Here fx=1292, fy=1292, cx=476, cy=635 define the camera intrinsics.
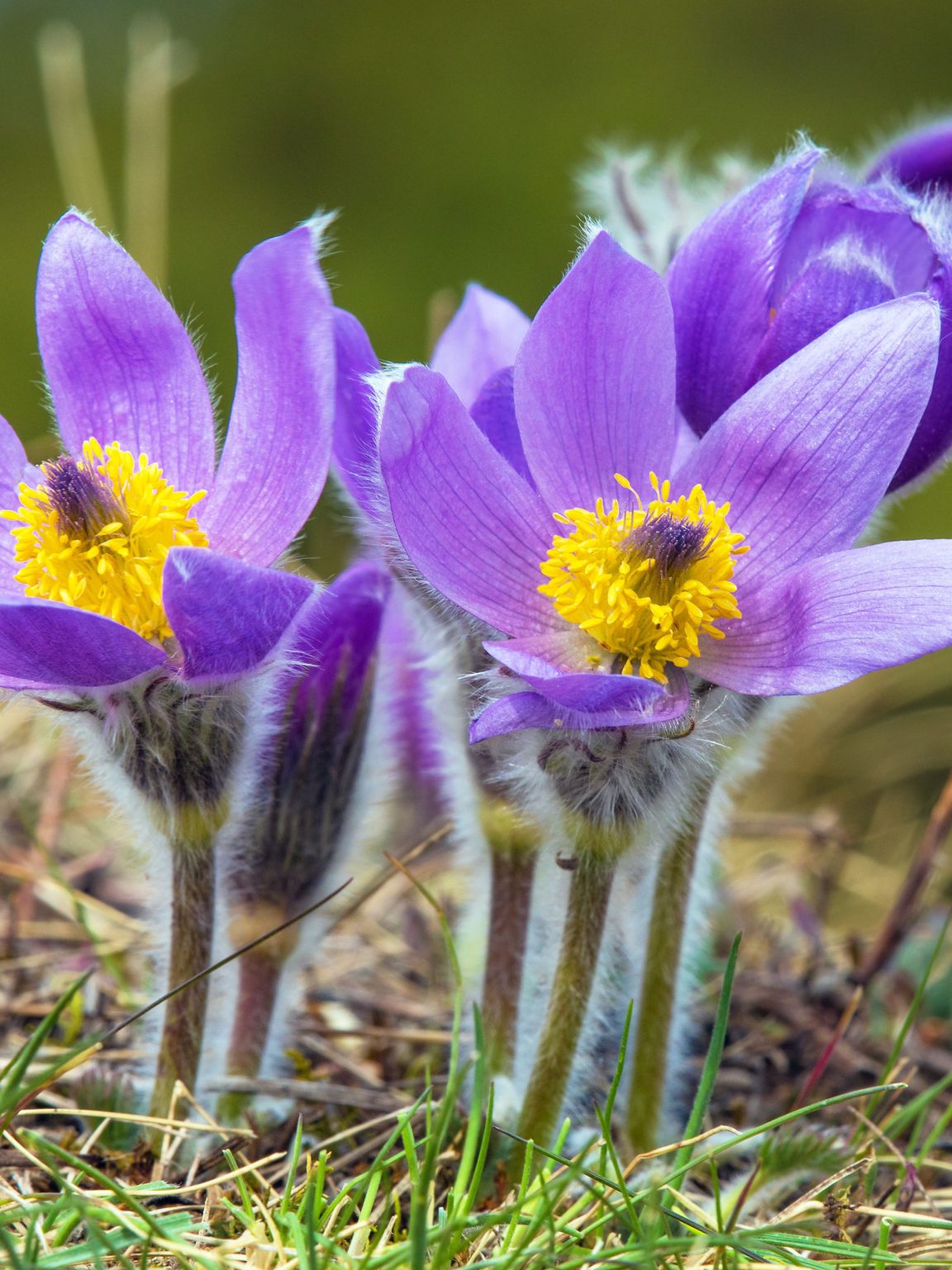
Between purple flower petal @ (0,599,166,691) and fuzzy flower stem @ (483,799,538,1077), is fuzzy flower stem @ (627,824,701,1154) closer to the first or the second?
fuzzy flower stem @ (483,799,538,1077)

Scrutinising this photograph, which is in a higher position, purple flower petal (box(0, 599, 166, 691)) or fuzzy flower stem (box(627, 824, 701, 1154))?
purple flower petal (box(0, 599, 166, 691))

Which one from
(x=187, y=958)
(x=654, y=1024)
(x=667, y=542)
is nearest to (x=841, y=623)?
(x=667, y=542)

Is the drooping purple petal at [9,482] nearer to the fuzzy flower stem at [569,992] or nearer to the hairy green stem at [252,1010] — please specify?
the hairy green stem at [252,1010]

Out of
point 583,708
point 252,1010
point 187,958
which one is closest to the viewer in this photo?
point 583,708

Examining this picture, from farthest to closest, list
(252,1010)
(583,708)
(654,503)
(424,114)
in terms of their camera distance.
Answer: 1. (424,114)
2. (252,1010)
3. (654,503)
4. (583,708)

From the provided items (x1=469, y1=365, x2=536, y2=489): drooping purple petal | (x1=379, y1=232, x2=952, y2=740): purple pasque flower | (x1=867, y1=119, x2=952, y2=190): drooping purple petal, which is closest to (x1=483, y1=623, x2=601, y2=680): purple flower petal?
(x1=379, y1=232, x2=952, y2=740): purple pasque flower

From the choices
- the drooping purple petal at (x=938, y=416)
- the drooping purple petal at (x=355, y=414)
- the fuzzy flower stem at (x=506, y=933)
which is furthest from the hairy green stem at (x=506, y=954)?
the drooping purple petal at (x=938, y=416)

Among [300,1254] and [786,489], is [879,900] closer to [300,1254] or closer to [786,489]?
[786,489]

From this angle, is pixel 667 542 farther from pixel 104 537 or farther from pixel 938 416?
pixel 104 537
